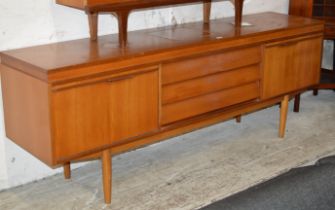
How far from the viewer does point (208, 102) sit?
286cm

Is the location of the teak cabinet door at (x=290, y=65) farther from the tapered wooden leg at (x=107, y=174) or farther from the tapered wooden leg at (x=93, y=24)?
the tapered wooden leg at (x=107, y=174)

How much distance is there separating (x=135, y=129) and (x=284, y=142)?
4.06 ft

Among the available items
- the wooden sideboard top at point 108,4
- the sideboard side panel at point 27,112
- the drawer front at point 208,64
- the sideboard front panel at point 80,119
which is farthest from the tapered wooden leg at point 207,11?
the sideboard side panel at point 27,112

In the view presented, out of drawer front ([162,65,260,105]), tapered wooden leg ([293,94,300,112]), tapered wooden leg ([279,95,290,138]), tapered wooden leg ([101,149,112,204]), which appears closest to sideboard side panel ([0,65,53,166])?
tapered wooden leg ([101,149,112,204])

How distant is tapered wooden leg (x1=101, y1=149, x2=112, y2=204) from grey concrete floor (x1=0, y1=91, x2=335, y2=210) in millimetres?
50

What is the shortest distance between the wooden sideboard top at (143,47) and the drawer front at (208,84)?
0.15m

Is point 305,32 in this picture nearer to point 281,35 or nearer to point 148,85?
point 281,35

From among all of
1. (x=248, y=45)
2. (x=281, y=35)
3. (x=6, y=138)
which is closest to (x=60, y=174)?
(x=6, y=138)

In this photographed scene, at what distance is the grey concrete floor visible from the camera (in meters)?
2.70

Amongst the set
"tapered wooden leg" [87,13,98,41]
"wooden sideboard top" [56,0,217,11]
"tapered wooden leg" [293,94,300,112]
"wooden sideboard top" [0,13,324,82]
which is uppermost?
"wooden sideboard top" [56,0,217,11]

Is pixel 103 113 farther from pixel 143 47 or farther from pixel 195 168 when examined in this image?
pixel 195 168

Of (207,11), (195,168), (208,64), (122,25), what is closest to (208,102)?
(208,64)

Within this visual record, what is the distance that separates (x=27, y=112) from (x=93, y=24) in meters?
0.62

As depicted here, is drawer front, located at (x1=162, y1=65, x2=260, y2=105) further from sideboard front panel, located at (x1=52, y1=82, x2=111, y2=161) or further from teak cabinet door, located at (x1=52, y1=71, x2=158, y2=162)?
sideboard front panel, located at (x1=52, y1=82, x2=111, y2=161)
